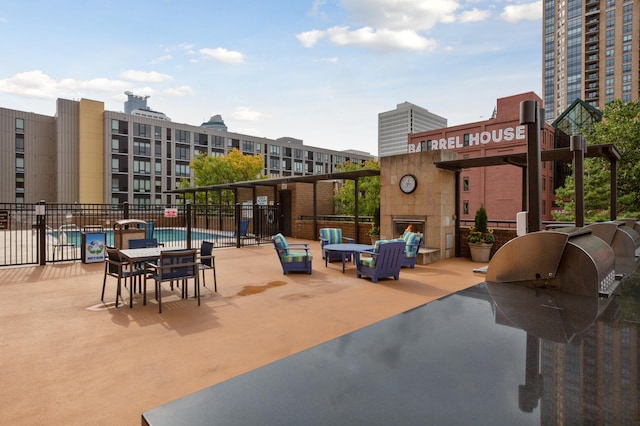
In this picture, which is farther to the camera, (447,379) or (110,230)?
(110,230)

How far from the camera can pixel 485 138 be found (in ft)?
121

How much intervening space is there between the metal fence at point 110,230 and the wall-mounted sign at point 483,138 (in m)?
22.6

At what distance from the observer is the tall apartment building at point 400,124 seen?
167125 mm

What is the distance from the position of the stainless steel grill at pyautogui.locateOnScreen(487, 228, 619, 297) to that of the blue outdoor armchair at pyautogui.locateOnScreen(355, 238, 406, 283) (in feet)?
15.9

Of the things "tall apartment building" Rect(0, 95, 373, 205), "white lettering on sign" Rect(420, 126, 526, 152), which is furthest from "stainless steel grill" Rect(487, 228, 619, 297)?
"tall apartment building" Rect(0, 95, 373, 205)

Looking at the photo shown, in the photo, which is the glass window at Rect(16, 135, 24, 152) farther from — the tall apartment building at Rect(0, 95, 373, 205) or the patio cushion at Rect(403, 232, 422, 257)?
the patio cushion at Rect(403, 232, 422, 257)

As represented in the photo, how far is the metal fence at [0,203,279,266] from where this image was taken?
9995 mm

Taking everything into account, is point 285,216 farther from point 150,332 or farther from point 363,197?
point 150,332

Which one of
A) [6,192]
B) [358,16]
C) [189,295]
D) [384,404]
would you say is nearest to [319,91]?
[358,16]

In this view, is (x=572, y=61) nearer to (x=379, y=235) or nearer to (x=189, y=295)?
(x=379, y=235)

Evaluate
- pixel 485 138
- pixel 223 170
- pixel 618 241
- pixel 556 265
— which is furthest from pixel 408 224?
pixel 485 138

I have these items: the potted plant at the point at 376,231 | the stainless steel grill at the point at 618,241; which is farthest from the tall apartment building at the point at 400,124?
the stainless steel grill at the point at 618,241

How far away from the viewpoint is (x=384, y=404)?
0.90 metres

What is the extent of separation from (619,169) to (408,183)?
11.9 metres
